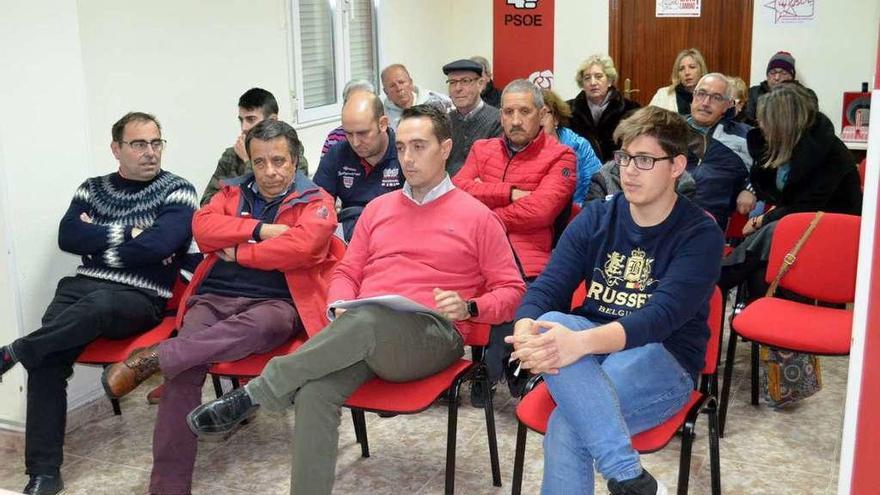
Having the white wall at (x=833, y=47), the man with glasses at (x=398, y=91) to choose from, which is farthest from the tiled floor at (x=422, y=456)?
the white wall at (x=833, y=47)

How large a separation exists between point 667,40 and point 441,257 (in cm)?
481

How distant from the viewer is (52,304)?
3.28m

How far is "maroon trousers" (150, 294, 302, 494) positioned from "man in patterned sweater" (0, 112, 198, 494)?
0.34 metres

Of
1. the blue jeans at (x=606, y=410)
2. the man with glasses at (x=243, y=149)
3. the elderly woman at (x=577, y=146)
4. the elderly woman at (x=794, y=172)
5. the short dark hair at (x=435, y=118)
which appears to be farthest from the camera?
the elderly woman at (x=577, y=146)

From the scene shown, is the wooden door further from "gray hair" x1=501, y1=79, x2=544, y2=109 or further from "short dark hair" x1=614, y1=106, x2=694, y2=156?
"short dark hair" x1=614, y1=106, x2=694, y2=156

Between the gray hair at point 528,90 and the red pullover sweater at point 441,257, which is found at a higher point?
the gray hair at point 528,90

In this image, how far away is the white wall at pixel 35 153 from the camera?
3.25 meters

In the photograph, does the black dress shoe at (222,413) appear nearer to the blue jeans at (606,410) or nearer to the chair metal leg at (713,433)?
the blue jeans at (606,410)

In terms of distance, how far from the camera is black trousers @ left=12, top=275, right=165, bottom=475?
3.03 m

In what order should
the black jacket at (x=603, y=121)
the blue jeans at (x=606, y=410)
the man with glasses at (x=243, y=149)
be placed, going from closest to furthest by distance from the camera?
the blue jeans at (x=606, y=410) → the man with glasses at (x=243, y=149) → the black jacket at (x=603, y=121)

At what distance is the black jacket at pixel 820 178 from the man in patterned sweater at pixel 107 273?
2417 millimetres

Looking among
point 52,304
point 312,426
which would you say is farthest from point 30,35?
point 312,426

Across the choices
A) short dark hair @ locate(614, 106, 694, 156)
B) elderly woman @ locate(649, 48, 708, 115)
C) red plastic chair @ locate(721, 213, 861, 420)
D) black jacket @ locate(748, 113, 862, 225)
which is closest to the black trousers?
short dark hair @ locate(614, 106, 694, 156)

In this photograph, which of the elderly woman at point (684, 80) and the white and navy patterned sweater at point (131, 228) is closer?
the white and navy patterned sweater at point (131, 228)
